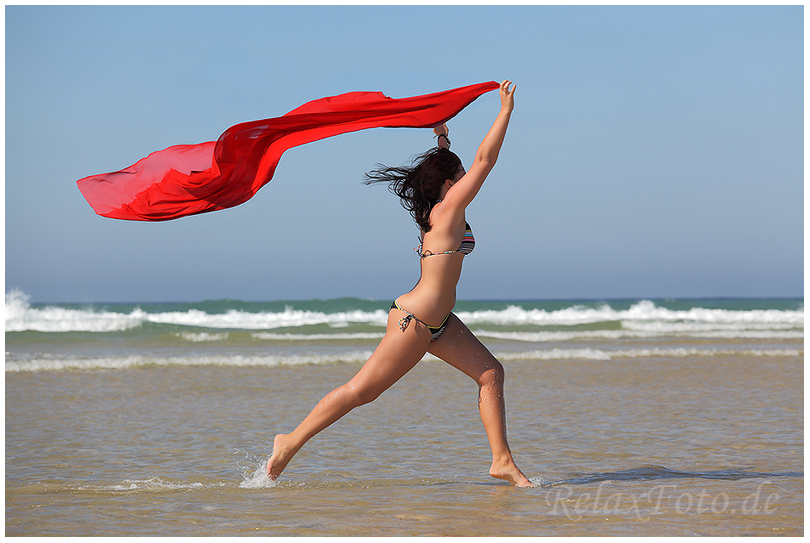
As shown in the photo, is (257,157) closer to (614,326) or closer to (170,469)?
(170,469)

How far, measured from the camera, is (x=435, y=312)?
4.63 m

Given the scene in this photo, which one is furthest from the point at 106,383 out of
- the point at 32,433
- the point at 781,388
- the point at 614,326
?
the point at 614,326

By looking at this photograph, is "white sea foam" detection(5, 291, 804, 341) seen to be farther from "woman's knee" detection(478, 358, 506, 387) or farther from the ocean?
"woman's knee" detection(478, 358, 506, 387)

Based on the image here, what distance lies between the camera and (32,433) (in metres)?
6.88

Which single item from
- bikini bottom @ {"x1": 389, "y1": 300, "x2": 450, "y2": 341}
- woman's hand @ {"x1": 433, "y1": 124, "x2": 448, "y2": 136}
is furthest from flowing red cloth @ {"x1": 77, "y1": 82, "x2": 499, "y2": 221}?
bikini bottom @ {"x1": 389, "y1": 300, "x2": 450, "y2": 341}

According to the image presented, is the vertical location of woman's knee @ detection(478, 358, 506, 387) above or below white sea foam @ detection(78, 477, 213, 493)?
above

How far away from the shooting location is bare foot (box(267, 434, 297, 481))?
478 cm

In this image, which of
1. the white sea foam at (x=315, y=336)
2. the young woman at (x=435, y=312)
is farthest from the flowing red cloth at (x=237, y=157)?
the white sea foam at (x=315, y=336)

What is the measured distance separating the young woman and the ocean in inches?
15.8

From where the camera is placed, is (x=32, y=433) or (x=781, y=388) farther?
(x=781, y=388)

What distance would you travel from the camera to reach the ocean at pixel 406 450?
4137 millimetres

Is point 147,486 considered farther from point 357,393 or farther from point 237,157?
point 237,157

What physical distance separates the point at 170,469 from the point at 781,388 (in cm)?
748

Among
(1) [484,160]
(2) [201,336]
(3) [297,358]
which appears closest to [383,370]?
(1) [484,160]
